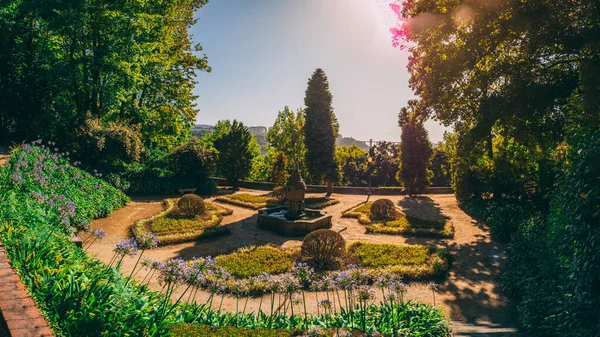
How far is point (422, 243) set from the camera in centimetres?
1480

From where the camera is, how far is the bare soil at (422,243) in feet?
30.1

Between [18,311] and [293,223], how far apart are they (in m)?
12.3

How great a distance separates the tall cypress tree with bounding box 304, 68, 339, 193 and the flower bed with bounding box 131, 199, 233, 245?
39.4ft

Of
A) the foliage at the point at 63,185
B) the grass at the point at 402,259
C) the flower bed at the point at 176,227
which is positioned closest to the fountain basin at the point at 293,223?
the flower bed at the point at 176,227

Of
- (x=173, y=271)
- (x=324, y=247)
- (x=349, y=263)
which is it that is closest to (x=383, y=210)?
(x=349, y=263)

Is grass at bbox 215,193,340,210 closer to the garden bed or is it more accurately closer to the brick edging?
the garden bed

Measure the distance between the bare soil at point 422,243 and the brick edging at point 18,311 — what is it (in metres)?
4.58

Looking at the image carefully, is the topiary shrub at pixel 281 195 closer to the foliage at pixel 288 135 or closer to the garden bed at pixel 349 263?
the garden bed at pixel 349 263

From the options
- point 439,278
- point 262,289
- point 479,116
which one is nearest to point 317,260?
point 262,289

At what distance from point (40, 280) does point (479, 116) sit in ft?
52.1

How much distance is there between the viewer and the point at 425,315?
22.9 ft

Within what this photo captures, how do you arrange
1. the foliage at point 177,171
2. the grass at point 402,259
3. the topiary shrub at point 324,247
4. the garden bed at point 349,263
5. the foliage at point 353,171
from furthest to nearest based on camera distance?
the foliage at point 353,171, the foliage at point 177,171, the topiary shrub at point 324,247, the grass at point 402,259, the garden bed at point 349,263

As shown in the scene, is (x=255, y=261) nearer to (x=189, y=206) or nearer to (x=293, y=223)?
(x=293, y=223)

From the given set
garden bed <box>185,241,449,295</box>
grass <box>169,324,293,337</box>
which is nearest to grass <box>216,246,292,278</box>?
garden bed <box>185,241,449,295</box>
